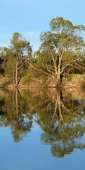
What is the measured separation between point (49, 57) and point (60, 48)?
11.0 ft

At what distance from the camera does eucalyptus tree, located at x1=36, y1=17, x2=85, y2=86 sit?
54156mm

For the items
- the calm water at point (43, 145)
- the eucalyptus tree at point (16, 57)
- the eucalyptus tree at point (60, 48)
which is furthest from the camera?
the eucalyptus tree at point (16, 57)

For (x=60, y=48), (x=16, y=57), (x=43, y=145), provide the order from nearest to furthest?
(x=43, y=145) < (x=60, y=48) < (x=16, y=57)

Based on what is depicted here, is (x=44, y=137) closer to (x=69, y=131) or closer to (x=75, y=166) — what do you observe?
(x=69, y=131)

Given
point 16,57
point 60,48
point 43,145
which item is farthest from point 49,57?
point 43,145

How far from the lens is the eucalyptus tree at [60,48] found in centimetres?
5416

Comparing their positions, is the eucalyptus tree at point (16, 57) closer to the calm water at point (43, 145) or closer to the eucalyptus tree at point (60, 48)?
the eucalyptus tree at point (60, 48)

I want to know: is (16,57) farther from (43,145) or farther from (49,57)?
(43,145)

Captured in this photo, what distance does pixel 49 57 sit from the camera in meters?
58.4

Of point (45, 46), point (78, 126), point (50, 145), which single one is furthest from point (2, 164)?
point (45, 46)

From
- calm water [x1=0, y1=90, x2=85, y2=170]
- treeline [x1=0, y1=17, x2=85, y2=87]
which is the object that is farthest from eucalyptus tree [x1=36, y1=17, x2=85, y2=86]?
calm water [x1=0, y1=90, x2=85, y2=170]

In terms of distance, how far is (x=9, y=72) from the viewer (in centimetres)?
7081

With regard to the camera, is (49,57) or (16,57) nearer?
(49,57)

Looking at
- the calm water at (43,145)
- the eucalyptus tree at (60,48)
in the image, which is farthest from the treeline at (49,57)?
the calm water at (43,145)
